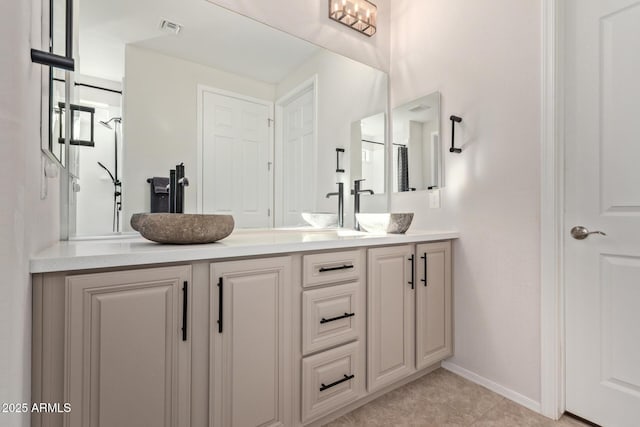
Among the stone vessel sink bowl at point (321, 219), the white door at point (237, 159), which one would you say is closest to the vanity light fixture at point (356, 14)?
the white door at point (237, 159)

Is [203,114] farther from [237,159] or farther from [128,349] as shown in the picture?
[128,349]

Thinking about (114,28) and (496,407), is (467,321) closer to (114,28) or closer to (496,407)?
(496,407)

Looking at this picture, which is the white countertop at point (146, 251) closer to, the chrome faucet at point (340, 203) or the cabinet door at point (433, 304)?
the cabinet door at point (433, 304)

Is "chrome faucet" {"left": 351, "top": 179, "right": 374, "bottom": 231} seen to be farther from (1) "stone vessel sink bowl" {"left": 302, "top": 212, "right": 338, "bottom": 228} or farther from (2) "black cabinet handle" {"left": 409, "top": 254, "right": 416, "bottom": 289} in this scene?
(2) "black cabinet handle" {"left": 409, "top": 254, "right": 416, "bottom": 289}

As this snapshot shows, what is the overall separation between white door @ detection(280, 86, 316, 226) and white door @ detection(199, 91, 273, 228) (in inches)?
4.4

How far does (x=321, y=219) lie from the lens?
6.91ft

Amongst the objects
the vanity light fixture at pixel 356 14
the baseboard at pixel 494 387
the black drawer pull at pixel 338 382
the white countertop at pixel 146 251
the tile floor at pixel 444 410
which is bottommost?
the tile floor at pixel 444 410

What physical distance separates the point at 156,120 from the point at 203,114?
22 centimetres

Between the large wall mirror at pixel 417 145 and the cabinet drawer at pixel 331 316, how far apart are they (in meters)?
1.04

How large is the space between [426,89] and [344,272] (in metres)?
1.48

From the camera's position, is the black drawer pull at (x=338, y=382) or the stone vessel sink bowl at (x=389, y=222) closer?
the black drawer pull at (x=338, y=382)

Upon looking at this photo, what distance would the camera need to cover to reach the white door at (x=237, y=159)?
160 centimetres

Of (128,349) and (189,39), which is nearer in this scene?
(128,349)

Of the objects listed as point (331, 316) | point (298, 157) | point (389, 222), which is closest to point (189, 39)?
point (298, 157)
